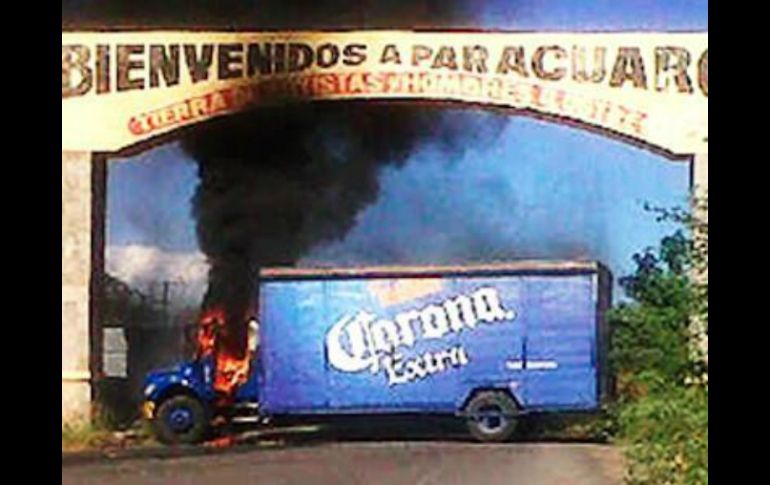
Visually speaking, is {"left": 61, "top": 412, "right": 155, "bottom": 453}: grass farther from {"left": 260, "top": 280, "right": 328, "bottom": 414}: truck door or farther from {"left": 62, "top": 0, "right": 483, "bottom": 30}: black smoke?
{"left": 62, "top": 0, "right": 483, "bottom": 30}: black smoke

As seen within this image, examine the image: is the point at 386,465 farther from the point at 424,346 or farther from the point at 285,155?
the point at 285,155

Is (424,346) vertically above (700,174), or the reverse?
(700,174)

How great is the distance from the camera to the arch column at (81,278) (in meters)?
3.30

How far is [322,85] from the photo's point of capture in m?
3.31

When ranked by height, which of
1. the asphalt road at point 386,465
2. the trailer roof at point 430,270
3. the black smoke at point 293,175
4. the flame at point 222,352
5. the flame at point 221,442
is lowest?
the asphalt road at point 386,465

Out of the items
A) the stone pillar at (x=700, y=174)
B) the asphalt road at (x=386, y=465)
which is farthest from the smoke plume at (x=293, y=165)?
the stone pillar at (x=700, y=174)

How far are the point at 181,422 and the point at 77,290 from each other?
431mm

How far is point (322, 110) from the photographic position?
10.9 ft

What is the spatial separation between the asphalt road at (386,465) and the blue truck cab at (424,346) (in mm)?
73

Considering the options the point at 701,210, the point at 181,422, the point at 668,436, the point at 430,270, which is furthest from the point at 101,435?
the point at 701,210

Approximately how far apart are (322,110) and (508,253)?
592mm

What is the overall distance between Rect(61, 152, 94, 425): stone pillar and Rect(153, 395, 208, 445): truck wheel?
0.61 ft

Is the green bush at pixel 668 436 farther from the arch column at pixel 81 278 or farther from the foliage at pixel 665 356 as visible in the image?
the arch column at pixel 81 278
